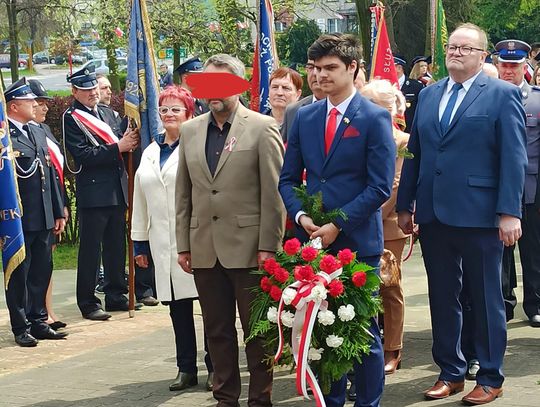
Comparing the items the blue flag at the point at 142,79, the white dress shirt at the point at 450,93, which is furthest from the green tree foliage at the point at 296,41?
the white dress shirt at the point at 450,93

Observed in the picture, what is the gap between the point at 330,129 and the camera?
6.06 meters

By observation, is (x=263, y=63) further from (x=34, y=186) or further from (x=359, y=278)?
(x=359, y=278)

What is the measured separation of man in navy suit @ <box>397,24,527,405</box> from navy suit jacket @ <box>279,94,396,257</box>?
0.64m

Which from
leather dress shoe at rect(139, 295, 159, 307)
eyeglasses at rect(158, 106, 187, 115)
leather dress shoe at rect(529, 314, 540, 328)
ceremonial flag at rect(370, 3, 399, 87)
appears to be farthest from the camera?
leather dress shoe at rect(139, 295, 159, 307)

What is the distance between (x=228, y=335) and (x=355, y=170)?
137cm

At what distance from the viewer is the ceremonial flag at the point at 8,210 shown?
852 cm

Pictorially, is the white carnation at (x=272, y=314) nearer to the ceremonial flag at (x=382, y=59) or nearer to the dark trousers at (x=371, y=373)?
the dark trousers at (x=371, y=373)

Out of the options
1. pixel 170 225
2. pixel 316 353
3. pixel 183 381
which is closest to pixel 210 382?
pixel 183 381

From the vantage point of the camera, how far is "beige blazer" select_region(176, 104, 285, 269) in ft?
20.8

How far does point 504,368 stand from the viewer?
7.45 metres

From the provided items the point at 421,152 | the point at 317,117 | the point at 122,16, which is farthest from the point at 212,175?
the point at 122,16

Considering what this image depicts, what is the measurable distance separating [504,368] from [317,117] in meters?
2.51

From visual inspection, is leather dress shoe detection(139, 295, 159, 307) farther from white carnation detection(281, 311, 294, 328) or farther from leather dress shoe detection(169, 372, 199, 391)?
white carnation detection(281, 311, 294, 328)

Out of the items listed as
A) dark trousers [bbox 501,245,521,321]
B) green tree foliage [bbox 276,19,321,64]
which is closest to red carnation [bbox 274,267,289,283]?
dark trousers [bbox 501,245,521,321]
